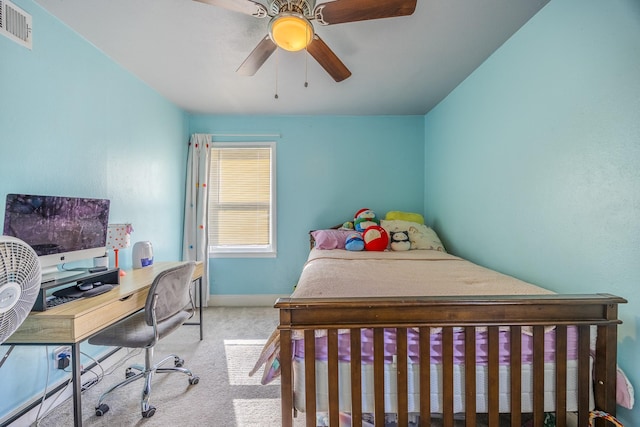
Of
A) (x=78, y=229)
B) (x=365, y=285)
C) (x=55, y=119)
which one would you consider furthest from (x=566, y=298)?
(x=55, y=119)

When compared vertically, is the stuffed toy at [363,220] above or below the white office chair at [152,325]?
above

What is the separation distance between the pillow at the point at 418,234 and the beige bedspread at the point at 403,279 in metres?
0.47

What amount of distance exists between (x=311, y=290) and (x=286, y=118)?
8.33 ft

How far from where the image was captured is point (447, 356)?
1.07m

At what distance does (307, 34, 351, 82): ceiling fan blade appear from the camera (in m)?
1.55

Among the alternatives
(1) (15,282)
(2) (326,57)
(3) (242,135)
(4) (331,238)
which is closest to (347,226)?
(4) (331,238)

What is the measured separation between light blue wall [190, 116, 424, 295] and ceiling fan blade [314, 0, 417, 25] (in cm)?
195

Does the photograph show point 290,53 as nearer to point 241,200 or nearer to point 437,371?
point 241,200

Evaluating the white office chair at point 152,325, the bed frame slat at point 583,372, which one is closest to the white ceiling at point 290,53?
the white office chair at point 152,325

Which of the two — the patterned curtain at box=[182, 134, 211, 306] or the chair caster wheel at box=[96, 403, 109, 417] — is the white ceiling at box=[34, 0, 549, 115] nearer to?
the patterned curtain at box=[182, 134, 211, 306]

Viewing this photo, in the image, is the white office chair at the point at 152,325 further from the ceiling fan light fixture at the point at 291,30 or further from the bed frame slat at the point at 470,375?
the bed frame slat at the point at 470,375

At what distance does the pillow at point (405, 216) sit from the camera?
10.1 feet

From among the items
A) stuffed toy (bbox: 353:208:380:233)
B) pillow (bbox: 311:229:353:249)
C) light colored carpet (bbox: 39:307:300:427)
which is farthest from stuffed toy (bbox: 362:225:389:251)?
light colored carpet (bbox: 39:307:300:427)

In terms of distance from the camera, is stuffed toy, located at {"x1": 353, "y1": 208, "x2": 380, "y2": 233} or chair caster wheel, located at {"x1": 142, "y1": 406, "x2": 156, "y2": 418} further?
stuffed toy, located at {"x1": 353, "y1": 208, "x2": 380, "y2": 233}
